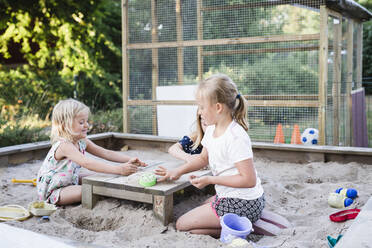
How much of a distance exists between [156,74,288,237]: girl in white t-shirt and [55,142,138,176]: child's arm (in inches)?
24.2

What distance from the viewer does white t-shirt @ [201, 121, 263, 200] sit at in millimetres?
2207

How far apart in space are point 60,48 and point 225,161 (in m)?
9.01

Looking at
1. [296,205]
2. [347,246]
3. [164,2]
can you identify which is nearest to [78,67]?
[164,2]

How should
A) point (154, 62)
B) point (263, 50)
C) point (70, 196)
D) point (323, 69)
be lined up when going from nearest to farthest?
point (70, 196)
point (323, 69)
point (263, 50)
point (154, 62)

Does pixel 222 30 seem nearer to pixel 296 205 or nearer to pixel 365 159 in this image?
pixel 365 159

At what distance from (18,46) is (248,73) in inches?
334

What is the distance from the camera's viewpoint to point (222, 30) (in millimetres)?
5324

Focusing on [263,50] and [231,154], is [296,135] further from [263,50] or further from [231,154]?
[231,154]

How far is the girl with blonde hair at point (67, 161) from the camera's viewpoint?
9.25 ft

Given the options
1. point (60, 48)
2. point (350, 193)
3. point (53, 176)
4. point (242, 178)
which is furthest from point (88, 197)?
point (60, 48)

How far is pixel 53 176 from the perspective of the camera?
2.95m

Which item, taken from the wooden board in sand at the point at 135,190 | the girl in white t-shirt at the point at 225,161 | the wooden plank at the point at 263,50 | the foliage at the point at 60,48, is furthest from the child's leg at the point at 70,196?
the foliage at the point at 60,48

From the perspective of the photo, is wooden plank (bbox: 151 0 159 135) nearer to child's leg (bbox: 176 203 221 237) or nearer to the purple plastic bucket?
child's leg (bbox: 176 203 221 237)

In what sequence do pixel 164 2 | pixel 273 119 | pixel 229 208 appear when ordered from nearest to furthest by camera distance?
pixel 229 208 < pixel 273 119 < pixel 164 2
